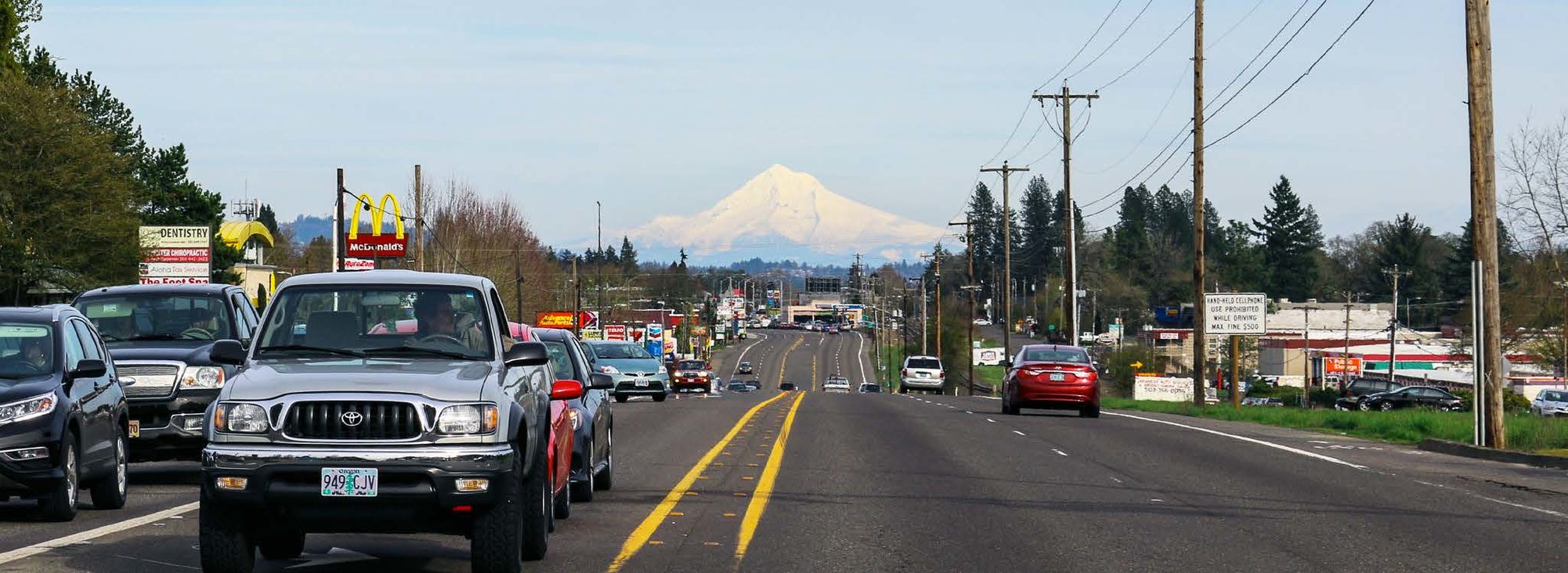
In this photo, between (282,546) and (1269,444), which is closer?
(282,546)

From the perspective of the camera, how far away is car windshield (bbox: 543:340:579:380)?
14977 millimetres

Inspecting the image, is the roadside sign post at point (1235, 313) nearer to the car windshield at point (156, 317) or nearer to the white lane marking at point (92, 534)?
the car windshield at point (156, 317)

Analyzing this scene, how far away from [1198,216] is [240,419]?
1411 inches

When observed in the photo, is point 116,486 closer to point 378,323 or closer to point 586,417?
point 586,417

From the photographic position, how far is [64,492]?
12383mm

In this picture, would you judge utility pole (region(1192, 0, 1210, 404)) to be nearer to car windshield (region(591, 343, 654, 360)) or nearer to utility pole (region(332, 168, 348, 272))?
car windshield (region(591, 343, 654, 360))

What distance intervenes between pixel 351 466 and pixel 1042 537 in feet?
17.9

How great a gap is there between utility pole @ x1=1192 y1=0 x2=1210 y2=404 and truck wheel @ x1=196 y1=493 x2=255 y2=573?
33928mm

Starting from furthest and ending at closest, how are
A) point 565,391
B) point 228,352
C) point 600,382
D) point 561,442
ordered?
point 600,382 → point 561,442 → point 565,391 → point 228,352

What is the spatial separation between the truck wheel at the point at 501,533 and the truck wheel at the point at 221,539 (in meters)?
1.17

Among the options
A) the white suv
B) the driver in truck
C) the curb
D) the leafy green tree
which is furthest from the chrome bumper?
the white suv

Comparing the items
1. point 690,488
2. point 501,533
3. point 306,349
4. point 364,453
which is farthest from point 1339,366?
point 364,453

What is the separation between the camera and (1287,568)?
1036cm

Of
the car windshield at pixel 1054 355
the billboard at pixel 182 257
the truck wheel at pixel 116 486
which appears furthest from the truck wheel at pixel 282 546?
the billboard at pixel 182 257
